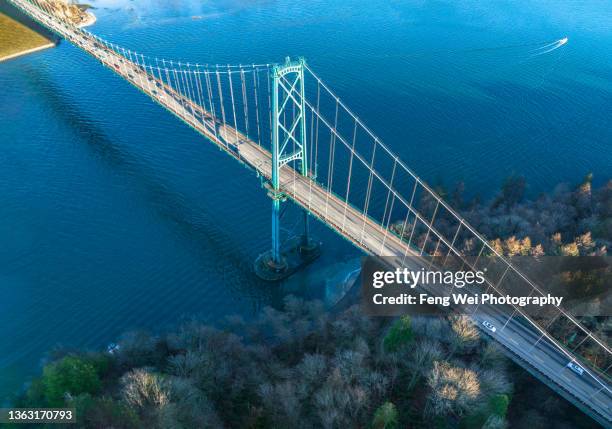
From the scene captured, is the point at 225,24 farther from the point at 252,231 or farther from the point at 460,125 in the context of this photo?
the point at 252,231

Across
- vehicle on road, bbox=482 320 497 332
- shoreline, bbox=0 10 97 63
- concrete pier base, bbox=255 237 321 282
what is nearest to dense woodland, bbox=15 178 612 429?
vehicle on road, bbox=482 320 497 332

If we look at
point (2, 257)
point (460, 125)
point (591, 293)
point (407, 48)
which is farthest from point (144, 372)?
point (407, 48)

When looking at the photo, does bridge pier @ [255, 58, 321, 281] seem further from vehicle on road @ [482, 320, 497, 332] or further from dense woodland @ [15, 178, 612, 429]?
vehicle on road @ [482, 320, 497, 332]

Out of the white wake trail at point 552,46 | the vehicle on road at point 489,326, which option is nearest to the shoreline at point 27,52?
the vehicle on road at point 489,326

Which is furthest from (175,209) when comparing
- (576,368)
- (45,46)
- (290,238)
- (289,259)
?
(45,46)

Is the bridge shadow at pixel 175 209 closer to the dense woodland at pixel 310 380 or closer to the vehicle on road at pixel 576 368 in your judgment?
the dense woodland at pixel 310 380
